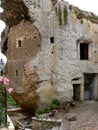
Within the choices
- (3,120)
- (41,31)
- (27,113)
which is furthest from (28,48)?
(3,120)

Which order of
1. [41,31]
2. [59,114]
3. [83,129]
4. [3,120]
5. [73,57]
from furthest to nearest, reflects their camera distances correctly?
[73,57] → [41,31] → [59,114] → [83,129] → [3,120]

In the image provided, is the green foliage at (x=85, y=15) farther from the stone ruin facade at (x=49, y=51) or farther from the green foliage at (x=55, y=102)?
the green foliage at (x=55, y=102)

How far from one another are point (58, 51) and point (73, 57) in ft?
5.21

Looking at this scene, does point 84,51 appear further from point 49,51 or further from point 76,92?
point 49,51

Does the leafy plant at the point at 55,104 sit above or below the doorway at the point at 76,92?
below

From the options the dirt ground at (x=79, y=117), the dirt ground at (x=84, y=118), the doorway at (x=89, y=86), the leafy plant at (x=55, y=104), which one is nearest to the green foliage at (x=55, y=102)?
the leafy plant at (x=55, y=104)

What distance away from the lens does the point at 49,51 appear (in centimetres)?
2202

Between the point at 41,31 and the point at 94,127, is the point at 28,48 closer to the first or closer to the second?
the point at 41,31

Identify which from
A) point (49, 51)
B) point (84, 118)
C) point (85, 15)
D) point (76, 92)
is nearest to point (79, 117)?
point (84, 118)

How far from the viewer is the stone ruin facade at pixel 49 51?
71.2ft

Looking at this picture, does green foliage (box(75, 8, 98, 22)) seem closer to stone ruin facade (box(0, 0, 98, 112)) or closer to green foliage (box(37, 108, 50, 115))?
stone ruin facade (box(0, 0, 98, 112))

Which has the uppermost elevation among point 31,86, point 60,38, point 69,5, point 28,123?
point 69,5

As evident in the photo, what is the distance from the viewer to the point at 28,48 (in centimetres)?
2227

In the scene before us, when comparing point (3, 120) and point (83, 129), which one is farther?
point (83, 129)
